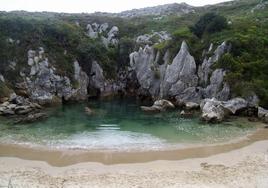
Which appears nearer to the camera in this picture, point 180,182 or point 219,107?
point 180,182

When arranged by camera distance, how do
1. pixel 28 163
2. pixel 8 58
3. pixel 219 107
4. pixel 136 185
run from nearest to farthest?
pixel 136 185, pixel 28 163, pixel 219 107, pixel 8 58

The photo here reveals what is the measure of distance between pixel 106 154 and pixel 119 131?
8.65m

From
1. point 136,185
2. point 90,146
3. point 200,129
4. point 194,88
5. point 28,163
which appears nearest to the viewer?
point 136,185

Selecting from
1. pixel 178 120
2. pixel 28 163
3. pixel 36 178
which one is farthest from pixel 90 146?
pixel 178 120

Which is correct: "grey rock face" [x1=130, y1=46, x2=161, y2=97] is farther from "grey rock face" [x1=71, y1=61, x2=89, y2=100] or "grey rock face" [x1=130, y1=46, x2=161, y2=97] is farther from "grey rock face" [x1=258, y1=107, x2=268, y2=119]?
"grey rock face" [x1=258, y1=107, x2=268, y2=119]

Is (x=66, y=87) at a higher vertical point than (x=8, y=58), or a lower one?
lower

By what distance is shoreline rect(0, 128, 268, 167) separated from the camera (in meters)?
27.6

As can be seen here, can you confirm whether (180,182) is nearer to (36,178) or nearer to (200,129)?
(36,178)

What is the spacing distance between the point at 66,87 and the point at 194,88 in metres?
21.6

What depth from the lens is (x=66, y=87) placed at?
2384 inches

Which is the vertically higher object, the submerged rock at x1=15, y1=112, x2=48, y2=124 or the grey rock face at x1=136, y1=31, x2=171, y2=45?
the grey rock face at x1=136, y1=31, x2=171, y2=45

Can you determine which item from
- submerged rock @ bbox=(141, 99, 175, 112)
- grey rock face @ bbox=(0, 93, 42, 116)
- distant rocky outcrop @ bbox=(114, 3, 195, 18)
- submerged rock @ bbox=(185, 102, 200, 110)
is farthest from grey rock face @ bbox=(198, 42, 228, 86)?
distant rocky outcrop @ bbox=(114, 3, 195, 18)

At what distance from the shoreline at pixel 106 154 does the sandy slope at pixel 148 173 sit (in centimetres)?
91

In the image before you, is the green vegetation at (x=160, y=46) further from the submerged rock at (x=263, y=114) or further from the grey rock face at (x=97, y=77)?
the submerged rock at (x=263, y=114)
